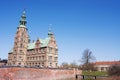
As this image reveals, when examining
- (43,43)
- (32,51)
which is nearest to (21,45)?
(32,51)

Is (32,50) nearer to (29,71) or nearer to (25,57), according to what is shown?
(25,57)

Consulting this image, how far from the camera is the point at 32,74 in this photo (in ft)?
129

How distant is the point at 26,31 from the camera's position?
76.3 m

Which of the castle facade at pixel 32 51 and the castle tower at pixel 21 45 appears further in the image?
the castle tower at pixel 21 45

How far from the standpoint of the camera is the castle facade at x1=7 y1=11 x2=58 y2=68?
68875 mm

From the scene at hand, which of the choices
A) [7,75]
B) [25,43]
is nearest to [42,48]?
[25,43]

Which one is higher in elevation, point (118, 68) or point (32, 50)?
point (32, 50)

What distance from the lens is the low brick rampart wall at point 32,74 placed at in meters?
34.3

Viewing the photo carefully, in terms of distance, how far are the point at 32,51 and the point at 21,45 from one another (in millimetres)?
4762

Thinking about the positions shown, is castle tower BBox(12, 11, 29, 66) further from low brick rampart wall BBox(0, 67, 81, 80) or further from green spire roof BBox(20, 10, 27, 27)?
low brick rampart wall BBox(0, 67, 81, 80)

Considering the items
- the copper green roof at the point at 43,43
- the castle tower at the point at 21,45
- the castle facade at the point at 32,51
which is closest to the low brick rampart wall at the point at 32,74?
the castle facade at the point at 32,51

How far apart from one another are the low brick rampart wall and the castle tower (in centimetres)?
2566

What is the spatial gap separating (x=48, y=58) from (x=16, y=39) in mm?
16037

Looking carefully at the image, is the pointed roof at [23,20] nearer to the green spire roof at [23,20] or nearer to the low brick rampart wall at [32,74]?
the green spire roof at [23,20]
